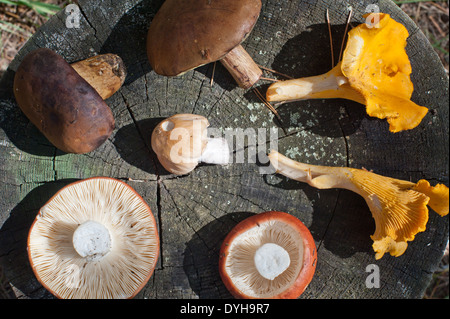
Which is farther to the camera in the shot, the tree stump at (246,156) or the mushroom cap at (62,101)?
the tree stump at (246,156)

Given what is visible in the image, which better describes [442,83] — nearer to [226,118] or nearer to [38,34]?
[226,118]

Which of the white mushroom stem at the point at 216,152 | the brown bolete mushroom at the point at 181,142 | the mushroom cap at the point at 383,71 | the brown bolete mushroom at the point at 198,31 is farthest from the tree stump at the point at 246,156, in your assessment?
the brown bolete mushroom at the point at 198,31

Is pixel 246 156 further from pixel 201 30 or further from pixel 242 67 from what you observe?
pixel 201 30

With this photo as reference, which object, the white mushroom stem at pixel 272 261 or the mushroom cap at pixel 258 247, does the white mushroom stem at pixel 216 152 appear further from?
the white mushroom stem at pixel 272 261

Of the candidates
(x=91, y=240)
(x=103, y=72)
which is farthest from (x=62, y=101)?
(x=91, y=240)

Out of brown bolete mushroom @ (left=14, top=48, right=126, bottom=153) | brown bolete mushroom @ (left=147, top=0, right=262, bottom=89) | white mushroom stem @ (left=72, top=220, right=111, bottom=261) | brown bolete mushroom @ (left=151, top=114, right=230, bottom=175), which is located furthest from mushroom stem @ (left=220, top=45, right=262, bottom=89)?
white mushroom stem @ (left=72, top=220, right=111, bottom=261)

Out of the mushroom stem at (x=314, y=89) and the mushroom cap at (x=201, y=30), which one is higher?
the mushroom cap at (x=201, y=30)
